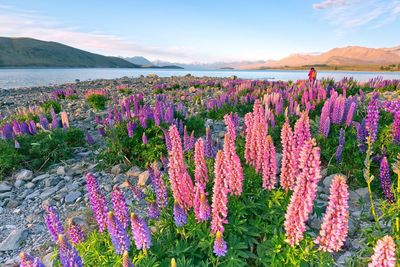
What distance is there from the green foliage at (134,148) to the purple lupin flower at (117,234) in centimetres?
377

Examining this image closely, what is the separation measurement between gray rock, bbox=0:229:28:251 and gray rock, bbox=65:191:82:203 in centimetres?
104

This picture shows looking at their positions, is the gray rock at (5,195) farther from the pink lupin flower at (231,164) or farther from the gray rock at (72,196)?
the pink lupin flower at (231,164)

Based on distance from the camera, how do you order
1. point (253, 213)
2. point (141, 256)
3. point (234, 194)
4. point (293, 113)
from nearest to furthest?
point (141, 256), point (234, 194), point (253, 213), point (293, 113)

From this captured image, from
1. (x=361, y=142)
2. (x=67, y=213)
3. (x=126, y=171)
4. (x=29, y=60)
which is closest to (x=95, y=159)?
(x=126, y=171)

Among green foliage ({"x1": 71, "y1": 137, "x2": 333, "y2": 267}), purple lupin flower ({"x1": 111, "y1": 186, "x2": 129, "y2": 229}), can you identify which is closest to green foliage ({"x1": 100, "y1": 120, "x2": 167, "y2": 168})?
green foliage ({"x1": 71, "y1": 137, "x2": 333, "y2": 267})

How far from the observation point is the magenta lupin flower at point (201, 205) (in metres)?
3.08

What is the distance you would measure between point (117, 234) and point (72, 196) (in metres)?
3.52

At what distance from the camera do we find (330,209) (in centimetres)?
238

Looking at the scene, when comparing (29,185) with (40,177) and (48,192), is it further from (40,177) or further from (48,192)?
(48,192)

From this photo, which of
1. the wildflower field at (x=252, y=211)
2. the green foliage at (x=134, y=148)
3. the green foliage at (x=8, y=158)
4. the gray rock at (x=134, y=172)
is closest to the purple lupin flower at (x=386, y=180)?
the wildflower field at (x=252, y=211)

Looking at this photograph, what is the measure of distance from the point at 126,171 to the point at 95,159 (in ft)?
3.99

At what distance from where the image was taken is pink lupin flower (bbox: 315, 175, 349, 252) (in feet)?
7.50

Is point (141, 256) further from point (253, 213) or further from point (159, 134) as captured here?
point (159, 134)

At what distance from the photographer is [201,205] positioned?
3.09 m
